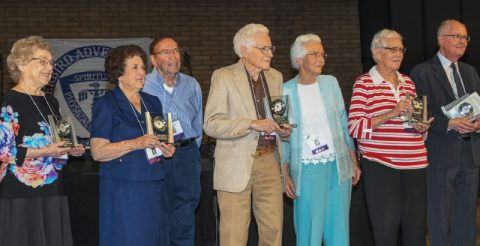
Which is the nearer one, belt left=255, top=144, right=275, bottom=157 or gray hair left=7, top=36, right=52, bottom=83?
gray hair left=7, top=36, right=52, bottom=83

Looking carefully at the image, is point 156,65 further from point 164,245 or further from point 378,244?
point 378,244

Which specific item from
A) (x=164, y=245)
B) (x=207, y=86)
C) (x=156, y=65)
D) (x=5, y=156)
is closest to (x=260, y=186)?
(x=164, y=245)

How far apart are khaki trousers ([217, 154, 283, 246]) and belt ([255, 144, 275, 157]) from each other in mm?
23

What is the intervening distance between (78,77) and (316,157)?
558cm

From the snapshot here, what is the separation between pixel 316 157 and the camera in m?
4.00

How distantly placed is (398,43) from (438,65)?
1.72 feet

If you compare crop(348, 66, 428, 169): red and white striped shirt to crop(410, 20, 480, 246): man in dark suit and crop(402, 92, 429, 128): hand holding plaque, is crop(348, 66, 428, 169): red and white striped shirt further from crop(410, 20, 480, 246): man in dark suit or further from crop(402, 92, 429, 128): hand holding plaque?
crop(410, 20, 480, 246): man in dark suit

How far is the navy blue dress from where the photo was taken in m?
3.46

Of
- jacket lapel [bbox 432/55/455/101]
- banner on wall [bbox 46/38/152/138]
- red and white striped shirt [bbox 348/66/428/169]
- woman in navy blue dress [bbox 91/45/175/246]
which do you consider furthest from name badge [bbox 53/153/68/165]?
banner on wall [bbox 46/38/152/138]

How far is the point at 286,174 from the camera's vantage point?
4.09 metres

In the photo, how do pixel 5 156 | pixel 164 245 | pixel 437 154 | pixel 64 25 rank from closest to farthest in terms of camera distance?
pixel 5 156, pixel 164 245, pixel 437 154, pixel 64 25

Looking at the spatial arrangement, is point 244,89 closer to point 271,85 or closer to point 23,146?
point 271,85

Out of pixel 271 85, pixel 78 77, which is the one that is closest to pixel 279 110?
pixel 271 85

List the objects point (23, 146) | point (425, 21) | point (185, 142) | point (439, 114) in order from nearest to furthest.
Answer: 1. point (23, 146)
2. point (185, 142)
3. point (439, 114)
4. point (425, 21)
